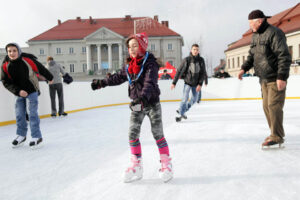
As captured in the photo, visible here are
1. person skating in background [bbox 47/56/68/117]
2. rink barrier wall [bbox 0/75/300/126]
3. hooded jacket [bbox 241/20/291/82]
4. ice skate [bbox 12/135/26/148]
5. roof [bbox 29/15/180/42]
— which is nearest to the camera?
hooded jacket [bbox 241/20/291/82]

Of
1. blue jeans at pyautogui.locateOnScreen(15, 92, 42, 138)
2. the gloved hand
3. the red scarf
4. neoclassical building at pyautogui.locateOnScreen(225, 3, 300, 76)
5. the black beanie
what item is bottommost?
blue jeans at pyautogui.locateOnScreen(15, 92, 42, 138)

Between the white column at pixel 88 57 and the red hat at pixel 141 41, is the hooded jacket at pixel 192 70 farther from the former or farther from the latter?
the white column at pixel 88 57

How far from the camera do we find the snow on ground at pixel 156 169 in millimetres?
1947

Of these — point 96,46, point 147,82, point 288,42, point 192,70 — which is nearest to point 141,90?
point 147,82

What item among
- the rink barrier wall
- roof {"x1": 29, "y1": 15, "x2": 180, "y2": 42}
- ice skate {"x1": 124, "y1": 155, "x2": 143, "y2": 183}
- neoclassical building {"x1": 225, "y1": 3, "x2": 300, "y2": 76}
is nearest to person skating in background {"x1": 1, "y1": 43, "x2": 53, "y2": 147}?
ice skate {"x1": 124, "y1": 155, "x2": 143, "y2": 183}

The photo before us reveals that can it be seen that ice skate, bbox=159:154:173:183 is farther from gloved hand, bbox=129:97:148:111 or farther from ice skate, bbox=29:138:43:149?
ice skate, bbox=29:138:43:149

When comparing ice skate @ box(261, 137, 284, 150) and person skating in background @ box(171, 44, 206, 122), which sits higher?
person skating in background @ box(171, 44, 206, 122)

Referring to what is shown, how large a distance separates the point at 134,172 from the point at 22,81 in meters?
2.28

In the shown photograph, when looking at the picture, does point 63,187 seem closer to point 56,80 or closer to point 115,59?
point 56,80

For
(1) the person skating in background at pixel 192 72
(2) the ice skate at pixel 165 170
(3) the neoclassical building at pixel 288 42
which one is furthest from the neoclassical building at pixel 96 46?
(2) the ice skate at pixel 165 170

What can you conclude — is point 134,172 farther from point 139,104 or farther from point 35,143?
point 35,143

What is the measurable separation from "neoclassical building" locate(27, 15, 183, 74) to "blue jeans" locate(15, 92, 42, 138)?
35.8 meters

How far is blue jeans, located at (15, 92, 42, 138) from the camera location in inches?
141

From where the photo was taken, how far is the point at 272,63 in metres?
2.96
